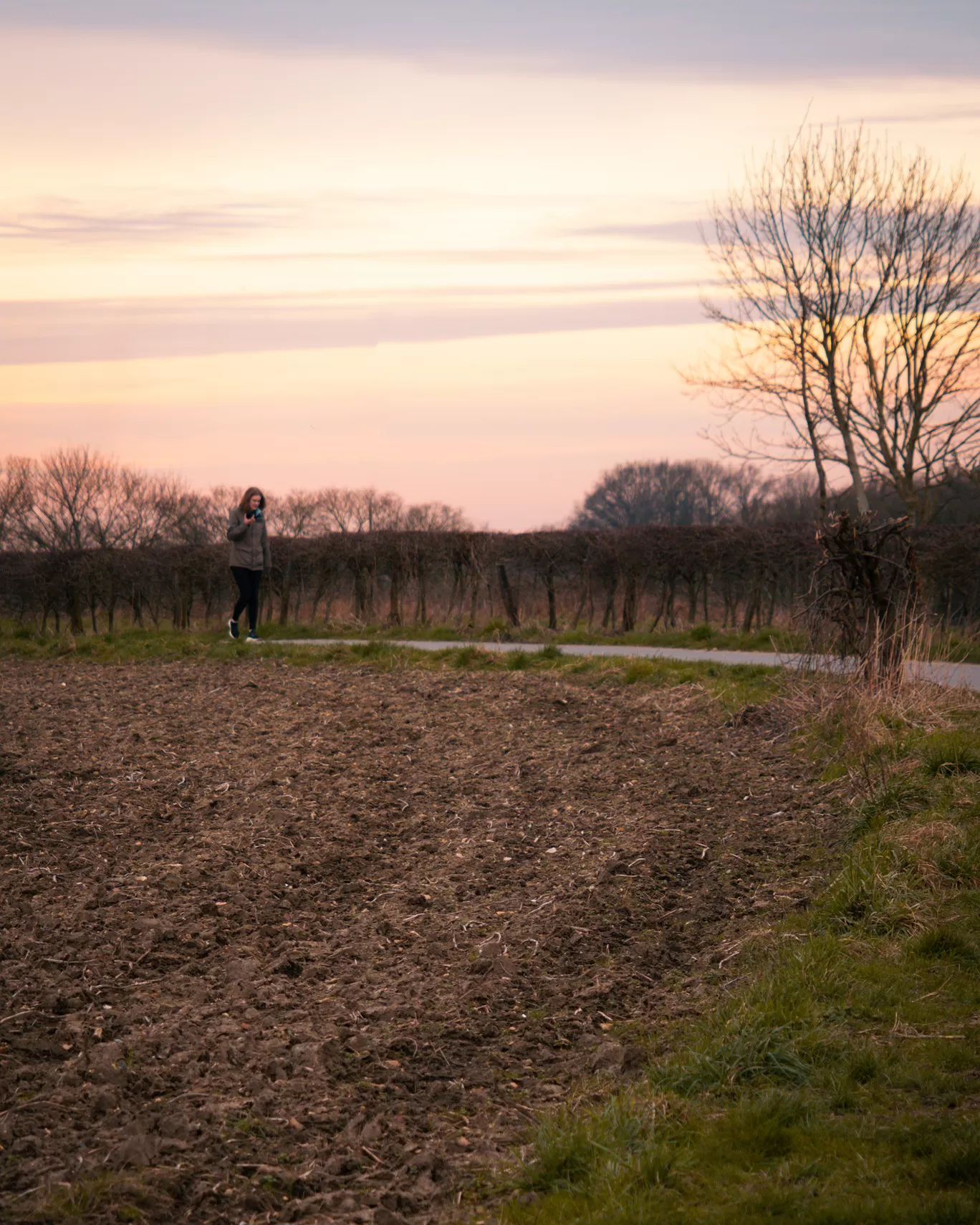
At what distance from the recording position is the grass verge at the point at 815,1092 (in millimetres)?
2977

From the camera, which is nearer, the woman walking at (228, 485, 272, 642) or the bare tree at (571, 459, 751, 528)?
the woman walking at (228, 485, 272, 642)

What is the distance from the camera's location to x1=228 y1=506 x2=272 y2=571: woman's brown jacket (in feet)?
46.1

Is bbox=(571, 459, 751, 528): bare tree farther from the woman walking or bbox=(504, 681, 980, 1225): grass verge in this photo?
bbox=(504, 681, 980, 1225): grass verge

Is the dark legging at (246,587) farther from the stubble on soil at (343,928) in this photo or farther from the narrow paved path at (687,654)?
the stubble on soil at (343,928)

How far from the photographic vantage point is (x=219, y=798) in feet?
24.0

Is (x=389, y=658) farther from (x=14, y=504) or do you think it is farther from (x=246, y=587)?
(x=14, y=504)

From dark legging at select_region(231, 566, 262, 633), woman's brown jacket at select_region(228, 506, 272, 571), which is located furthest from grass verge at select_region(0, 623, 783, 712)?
woman's brown jacket at select_region(228, 506, 272, 571)

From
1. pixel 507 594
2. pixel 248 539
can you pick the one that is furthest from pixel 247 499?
pixel 507 594

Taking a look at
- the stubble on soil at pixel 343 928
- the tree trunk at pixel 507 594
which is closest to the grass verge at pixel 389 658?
the stubble on soil at pixel 343 928

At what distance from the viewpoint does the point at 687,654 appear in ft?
42.6

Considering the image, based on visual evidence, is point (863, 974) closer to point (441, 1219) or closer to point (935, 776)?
point (441, 1219)

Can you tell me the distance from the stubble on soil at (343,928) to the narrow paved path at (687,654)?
134 cm

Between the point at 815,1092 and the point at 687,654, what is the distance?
379 inches

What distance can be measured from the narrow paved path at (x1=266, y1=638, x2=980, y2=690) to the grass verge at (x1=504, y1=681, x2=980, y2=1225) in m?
3.74
